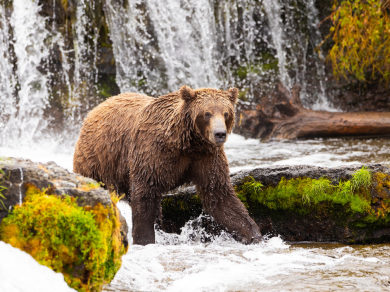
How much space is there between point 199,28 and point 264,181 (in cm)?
1045

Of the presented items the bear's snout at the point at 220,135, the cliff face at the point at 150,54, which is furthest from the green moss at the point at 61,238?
the cliff face at the point at 150,54

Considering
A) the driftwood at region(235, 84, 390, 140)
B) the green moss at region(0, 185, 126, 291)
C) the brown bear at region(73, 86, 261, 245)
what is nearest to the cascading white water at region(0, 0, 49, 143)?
the driftwood at region(235, 84, 390, 140)

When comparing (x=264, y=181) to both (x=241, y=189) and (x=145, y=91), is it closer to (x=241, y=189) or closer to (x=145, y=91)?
(x=241, y=189)

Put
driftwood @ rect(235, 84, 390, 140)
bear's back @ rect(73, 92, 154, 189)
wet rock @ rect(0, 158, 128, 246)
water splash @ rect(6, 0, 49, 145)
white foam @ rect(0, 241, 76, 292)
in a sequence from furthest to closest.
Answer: water splash @ rect(6, 0, 49, 145)
driftwood @ rect(235, 84, 390, 140)
bear's back @ rect(73, 92, 154, 189)
wet rock @ rect(0, 158, 128, 246)
white foam @ rect(0, 241, 76, 292)

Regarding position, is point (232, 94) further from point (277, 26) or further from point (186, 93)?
point (277, 26)

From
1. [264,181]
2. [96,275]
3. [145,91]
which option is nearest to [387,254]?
[264,181]

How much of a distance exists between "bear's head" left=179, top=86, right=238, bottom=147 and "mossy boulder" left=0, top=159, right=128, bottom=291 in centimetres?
187

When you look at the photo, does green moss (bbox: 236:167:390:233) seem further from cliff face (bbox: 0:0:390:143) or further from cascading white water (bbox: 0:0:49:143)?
cascading white water (bbox: 0:0:49:143)

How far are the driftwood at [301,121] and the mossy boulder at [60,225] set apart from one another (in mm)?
9039

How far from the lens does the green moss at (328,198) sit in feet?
16.4

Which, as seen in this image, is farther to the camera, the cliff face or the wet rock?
the cliff face

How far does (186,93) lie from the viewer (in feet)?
16.4

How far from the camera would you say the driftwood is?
1118 cm

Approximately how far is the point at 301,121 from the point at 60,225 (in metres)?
9.46
